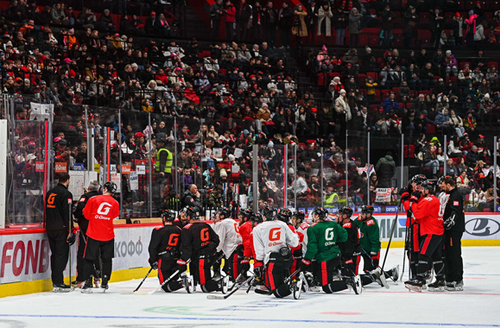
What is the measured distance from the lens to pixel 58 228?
11164mm

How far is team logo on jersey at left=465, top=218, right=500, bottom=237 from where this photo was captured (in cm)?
2086

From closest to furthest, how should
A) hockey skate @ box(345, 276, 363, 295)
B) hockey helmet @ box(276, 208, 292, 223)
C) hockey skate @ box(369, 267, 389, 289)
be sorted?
1. hockey helmet @ box(276, 208, 292, 223)
2. hockey skate @ box(345, 276, 363, 295)
3. hockey skate @ box(369, 267, 389, 289)

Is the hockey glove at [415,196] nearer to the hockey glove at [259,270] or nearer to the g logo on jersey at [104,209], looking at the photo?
the hockey glove at [259,270]

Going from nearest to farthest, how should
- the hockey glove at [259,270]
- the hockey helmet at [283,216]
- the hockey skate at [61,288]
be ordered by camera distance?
the hockey glove at [259,270], the hockey helmet at [283,216], the hockey skate at [61,288]

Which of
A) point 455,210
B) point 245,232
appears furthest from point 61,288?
point 455,210

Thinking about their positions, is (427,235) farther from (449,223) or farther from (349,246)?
(349,246)

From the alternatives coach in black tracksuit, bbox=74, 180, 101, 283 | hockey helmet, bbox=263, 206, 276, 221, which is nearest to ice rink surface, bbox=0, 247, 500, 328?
coach in black tracksuit, bbox=74, 180, 101, 283

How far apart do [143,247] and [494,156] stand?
1021 cm

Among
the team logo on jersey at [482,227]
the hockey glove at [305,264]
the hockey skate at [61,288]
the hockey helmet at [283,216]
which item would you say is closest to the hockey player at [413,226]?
the hockey glove at [305,264]

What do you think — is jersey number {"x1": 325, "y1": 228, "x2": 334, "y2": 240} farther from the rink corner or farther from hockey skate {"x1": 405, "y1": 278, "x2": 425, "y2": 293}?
the rink corner

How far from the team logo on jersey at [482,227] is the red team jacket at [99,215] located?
40.0ft

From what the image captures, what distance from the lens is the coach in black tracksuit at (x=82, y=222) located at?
1134 centimetres

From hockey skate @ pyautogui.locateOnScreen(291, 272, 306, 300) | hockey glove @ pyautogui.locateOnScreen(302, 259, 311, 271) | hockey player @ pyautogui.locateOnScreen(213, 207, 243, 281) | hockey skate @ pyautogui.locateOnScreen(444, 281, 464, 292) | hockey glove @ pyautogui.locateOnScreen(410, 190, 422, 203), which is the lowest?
A: hockey skate @ pyautogui.locateOnScreen(444, 281, 464, 292)

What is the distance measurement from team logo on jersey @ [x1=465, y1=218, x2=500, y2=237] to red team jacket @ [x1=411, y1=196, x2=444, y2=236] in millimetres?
9970
